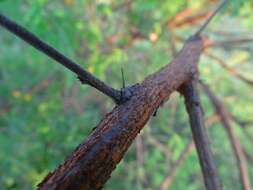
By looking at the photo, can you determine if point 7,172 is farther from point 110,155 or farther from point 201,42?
point 110,155

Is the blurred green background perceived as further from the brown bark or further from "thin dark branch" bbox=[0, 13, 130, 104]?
"thin dark branch" bbox=[0, 13, 130, 104]

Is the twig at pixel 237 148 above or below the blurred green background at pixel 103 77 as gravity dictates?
below

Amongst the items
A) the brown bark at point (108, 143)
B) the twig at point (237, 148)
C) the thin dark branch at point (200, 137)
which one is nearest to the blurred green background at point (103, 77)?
the twig at point (237, 148)

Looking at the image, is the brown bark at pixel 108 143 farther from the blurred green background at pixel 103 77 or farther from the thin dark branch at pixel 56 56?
the blurred green background at pixel 103 77

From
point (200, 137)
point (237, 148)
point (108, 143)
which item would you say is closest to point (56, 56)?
point (108, 143)

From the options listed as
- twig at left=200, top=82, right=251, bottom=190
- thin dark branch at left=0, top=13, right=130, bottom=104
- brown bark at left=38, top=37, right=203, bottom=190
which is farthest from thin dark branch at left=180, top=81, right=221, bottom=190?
twig at left=200, top=82, right=251, bottom=190

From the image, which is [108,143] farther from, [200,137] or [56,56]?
[200,137]

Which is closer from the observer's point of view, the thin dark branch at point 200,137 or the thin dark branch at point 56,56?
the thin dark branch at point 56,56
